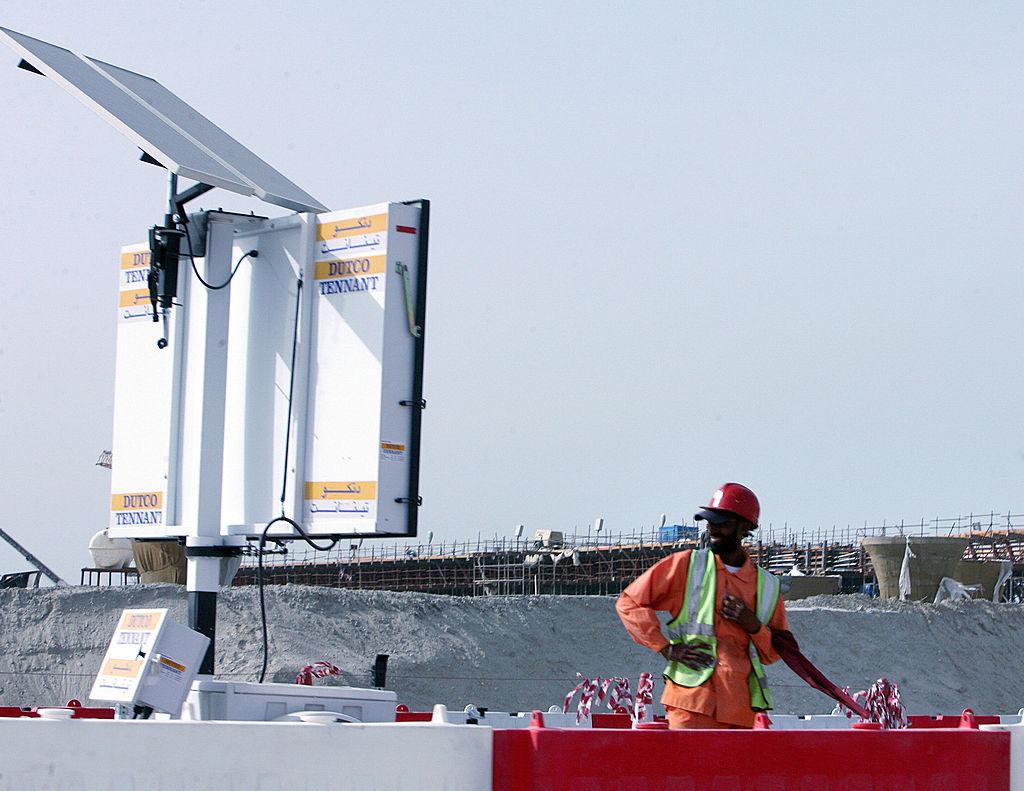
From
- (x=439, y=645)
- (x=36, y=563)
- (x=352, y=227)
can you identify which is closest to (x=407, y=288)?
(x=352, y=227)

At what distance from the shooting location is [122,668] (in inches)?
241

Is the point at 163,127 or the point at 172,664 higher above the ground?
the point at 163,127

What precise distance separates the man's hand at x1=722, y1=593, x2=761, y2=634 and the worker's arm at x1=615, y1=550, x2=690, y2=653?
0.17 m

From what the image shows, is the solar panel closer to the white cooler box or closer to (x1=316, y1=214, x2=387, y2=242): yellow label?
(x1=316, y1=214, x2=387, y2=242): yellow label

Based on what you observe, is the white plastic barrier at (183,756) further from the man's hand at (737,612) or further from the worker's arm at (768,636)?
the worker's arm at (768,636)

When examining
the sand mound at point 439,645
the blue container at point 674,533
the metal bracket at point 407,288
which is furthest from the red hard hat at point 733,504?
the blue container at point 674,533

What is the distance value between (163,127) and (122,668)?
3.77 m

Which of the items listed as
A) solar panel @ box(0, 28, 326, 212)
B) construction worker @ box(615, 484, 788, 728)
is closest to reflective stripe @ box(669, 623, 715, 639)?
construction worker @ box(615, 484, 788, 728)

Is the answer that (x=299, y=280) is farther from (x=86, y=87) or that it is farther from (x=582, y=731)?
(x=582, y=731)

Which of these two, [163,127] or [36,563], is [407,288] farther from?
[36,563]

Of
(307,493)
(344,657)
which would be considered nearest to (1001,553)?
(344,657)

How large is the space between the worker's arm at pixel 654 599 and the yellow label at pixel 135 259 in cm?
447

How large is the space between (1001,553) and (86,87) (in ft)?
168

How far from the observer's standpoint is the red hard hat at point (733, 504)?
245 inches
